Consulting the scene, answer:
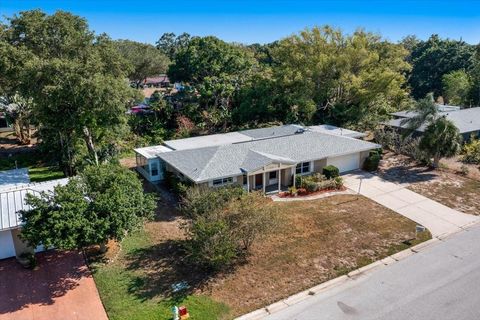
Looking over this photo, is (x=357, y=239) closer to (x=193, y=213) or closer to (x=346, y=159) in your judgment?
(x=193, y=213)

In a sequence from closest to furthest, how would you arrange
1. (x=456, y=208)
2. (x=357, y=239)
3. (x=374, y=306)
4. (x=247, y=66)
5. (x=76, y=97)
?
(x=374, y=306) < (x=357, y=239) < (x=456, y=208) < (x=76, y=97) < (x=247, y=66)

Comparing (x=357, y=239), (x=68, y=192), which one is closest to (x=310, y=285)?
(x=357, y=239)

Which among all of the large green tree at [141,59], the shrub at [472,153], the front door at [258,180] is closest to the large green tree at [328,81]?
the shrub at [472,153]

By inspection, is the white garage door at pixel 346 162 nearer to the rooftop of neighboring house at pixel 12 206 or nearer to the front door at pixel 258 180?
the front door at pixel 258 180

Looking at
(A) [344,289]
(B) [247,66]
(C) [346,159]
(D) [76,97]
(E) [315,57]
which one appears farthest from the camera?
(B) [247,66]

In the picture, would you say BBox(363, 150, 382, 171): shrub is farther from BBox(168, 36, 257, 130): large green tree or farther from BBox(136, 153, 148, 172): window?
BBox(168, 36, 257, 130): large green tree

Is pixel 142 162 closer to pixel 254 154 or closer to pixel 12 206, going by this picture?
pixel 254 154

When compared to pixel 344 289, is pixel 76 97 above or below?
above
